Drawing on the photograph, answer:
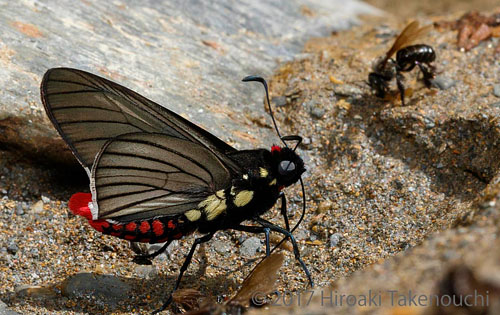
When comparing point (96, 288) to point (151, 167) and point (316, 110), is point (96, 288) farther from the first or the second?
point (316, 110)

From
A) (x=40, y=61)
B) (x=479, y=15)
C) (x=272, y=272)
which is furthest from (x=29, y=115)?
(x=479, y=15)

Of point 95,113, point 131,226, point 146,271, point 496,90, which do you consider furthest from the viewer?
point 496,90

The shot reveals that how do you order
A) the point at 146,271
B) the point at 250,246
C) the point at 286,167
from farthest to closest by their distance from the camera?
the point at 250,246, the point at 146,271, the point at 286,167

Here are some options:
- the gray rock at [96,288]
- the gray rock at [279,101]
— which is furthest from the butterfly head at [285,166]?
the gray rock at [279,101]

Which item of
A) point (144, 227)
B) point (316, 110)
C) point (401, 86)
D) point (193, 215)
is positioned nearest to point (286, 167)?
point (193, 215)

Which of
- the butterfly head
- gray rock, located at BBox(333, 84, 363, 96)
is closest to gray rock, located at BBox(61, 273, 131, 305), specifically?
the butterfly head

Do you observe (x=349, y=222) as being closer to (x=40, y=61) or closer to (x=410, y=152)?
(x=410, y=152)

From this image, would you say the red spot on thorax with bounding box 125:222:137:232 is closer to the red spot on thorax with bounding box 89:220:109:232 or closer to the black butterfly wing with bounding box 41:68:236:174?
the red spot on thorax with bounding box 89:220:109:232
